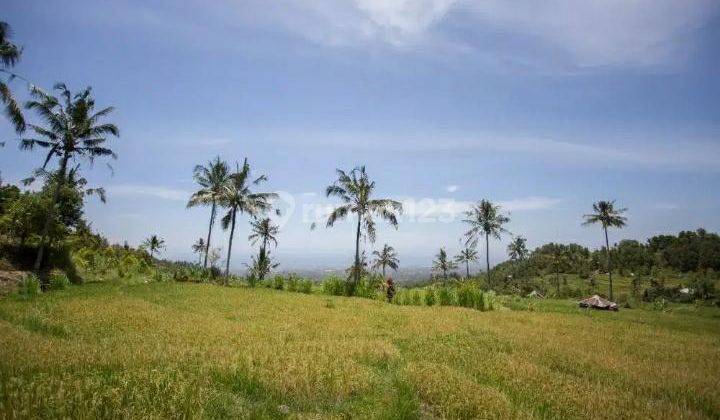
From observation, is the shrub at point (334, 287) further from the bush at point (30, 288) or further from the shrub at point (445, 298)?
the bush at point (30, 288)

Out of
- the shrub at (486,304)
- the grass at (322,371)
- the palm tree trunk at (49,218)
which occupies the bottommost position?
the grass at (322,371)

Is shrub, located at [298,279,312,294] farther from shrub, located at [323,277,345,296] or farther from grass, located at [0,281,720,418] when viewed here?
grass, located at [0,281,720,418]

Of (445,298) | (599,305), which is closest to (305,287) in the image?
(445,298)

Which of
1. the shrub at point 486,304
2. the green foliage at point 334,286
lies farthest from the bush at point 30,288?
the shrub at point 486,304

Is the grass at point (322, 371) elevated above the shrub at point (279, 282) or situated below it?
below

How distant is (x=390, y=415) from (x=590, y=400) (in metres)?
3.55

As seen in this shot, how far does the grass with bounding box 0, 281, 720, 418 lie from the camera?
229 inches

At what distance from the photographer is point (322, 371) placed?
25.4 feet

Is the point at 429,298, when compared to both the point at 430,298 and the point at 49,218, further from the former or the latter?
the point at 49,218

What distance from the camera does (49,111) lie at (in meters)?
28.1

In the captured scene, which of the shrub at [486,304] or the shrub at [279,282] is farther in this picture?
the shrub at [279,282]

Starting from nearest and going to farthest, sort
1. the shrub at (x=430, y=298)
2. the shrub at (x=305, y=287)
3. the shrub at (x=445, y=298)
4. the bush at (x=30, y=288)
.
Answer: the bush at (x=30, y=288) < the shrub at (x=445, y=298) < the shrub at (x=430, y=298) < the shrub at (x=305, y=287)

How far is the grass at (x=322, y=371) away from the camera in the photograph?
5.80 meters

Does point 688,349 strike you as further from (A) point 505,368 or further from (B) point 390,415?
(B) point 390,415
